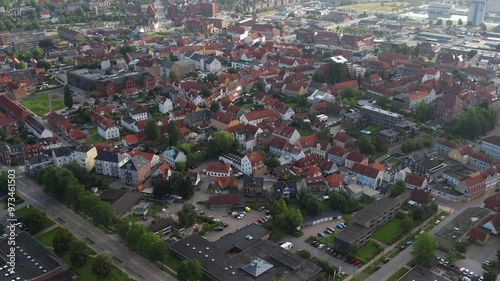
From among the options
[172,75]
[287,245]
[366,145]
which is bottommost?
[287,245]

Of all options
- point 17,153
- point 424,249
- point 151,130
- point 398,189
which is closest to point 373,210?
point 398,189

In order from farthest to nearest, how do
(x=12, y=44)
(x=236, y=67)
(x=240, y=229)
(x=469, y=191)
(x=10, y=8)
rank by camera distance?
(x=10, y=8) → (x=12, y=44) → (x=236, y=67) → (x=469, y=191) → (x=240, y=229)

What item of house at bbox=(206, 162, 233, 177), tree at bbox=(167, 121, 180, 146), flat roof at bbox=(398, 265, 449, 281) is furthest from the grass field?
flat roof at bbox=(398, 265, 449, 281)

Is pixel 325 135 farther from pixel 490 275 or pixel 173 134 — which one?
pixel 490 275

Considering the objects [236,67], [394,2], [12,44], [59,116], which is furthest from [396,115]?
[394,2]

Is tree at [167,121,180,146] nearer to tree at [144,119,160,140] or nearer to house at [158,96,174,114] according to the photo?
tree at [144,119,160,140]

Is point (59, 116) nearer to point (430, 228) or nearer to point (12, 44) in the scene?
point (430, 228)
